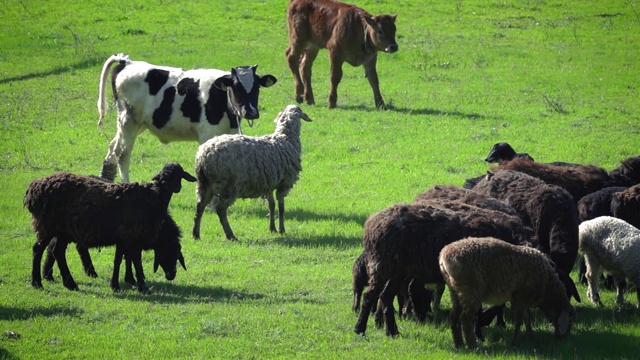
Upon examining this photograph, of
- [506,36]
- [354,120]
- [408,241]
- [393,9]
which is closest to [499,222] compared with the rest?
[408,241]

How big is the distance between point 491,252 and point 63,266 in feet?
18.5

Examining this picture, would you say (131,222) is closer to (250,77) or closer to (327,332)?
(327,332)

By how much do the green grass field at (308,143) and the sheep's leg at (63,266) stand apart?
0.23 m

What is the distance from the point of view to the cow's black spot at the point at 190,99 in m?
19.6

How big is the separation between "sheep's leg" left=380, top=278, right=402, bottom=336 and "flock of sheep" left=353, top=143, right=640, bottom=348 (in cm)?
1

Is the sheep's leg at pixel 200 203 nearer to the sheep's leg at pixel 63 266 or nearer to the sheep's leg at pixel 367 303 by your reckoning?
the sheep's leg at pixel 63 266

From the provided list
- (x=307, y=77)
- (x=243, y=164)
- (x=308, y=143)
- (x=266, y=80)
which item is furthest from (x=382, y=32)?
(x=243, y=164)

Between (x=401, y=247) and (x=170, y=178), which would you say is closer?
(x=401, y=247)

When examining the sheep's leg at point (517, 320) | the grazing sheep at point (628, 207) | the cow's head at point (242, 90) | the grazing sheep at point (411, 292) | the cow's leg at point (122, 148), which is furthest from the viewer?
the cow's leg at point (122, 148)

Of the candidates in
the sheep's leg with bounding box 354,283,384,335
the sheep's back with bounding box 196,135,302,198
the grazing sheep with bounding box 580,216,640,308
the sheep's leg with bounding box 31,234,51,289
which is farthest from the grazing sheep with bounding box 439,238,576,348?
the sheep's back with bounding box 196,135,302,198

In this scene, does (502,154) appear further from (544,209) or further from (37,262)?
(37,262)

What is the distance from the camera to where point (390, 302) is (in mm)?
11820

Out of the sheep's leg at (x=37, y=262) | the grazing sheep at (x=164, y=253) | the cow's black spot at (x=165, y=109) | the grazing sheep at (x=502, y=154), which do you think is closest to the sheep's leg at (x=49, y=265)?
the grazing sheep at (x=164, y=253)

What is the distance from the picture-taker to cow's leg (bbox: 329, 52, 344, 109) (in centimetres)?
2695
